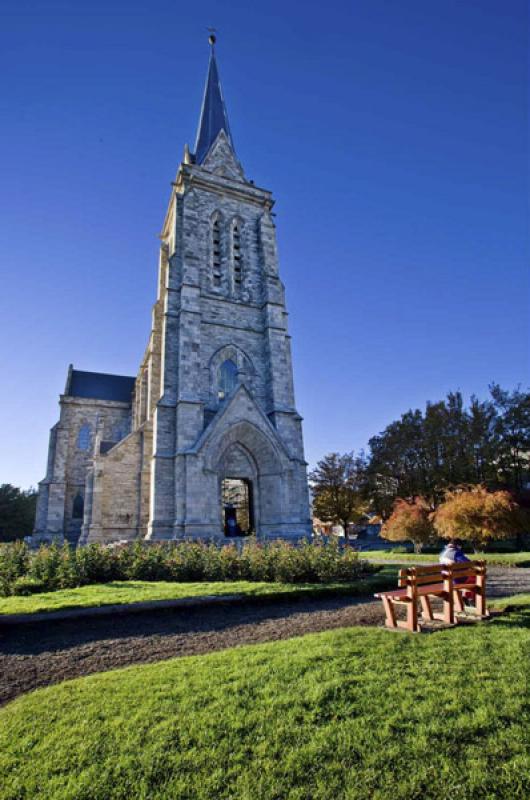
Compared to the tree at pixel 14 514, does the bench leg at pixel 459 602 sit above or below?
below

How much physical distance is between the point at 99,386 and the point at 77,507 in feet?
36.3

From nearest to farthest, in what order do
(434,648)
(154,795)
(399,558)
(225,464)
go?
1. (154,795)
2. (434,648)
3. (399,558)
4. (225,464)

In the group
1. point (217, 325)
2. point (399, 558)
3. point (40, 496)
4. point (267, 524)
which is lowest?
point (399, 558)

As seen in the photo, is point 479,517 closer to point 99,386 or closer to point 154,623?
point 154,623

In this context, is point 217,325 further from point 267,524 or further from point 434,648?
point 434,648

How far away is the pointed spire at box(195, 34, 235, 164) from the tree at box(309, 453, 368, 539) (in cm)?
2453

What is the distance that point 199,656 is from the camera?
5281 millimetres

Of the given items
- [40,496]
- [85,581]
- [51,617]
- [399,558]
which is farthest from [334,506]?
[51,617]

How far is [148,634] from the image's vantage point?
675cm

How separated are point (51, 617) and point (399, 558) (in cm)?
1610

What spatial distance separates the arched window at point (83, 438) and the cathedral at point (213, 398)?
663 centimetres

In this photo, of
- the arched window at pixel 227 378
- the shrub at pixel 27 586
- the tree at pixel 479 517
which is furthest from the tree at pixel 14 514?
the tree at pixel 479 517

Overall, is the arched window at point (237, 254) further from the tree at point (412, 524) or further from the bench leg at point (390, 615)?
the bench leg at point (390, 615)

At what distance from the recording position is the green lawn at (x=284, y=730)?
108 inches
